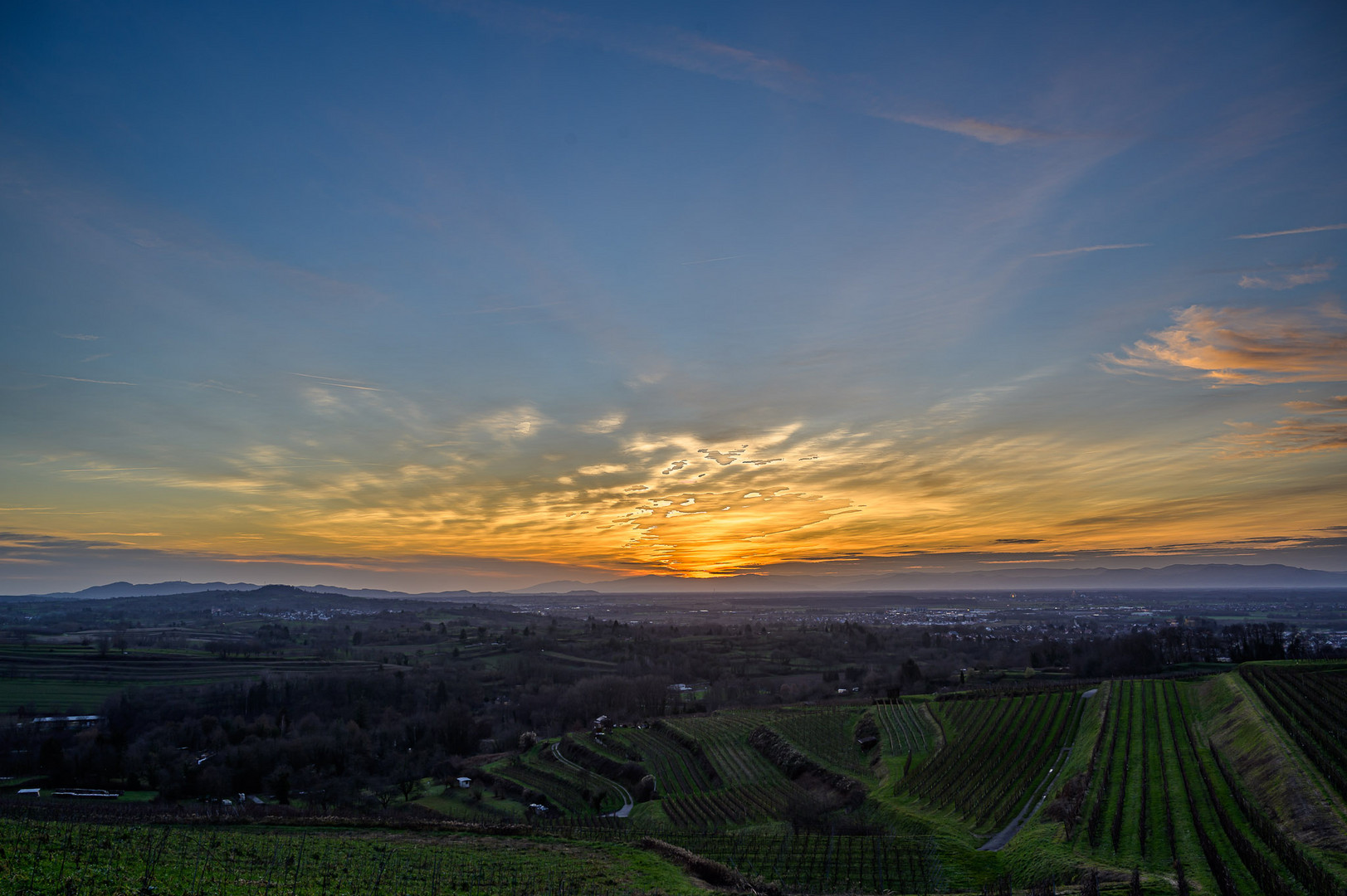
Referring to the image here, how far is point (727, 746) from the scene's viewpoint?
94250 millimetres

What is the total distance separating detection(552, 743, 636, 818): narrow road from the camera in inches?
2950

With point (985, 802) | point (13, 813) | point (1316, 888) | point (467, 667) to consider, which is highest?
point (1316, 888)

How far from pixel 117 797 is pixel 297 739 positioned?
31.4 metres

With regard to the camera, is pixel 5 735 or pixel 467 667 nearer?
pixel 5 735

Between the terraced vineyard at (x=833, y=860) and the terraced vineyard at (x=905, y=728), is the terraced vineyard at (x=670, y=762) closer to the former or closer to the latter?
the terraced vineyard at (x=905, y=728)

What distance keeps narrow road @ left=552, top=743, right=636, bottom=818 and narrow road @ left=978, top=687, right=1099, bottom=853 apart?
41.3 m

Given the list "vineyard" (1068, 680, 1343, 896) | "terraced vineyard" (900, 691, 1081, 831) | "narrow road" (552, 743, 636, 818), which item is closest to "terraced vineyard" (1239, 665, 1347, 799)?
"vineyard" (1068, 680, 1343, 896)

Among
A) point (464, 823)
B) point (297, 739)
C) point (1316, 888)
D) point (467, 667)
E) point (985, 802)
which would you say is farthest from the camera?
point (467, 667)

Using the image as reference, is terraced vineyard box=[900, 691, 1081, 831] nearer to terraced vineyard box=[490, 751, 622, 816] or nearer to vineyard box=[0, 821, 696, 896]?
vineyard box=[0, 821, 696, 896]

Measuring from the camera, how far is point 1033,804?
162 ft

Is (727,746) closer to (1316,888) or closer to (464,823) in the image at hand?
(464,823)

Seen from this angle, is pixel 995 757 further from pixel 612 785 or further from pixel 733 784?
pixel 612 785

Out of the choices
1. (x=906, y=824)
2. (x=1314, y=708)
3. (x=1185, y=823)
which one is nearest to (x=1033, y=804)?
(x=906, y=824)

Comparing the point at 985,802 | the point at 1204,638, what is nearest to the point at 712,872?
the point at 985,802
